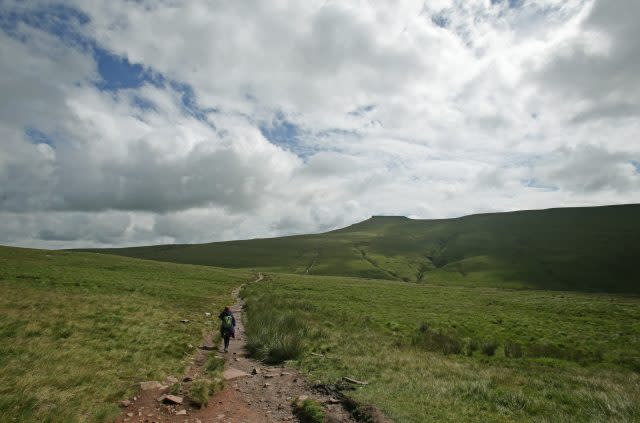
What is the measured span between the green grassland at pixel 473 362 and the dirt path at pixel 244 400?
3.99ft

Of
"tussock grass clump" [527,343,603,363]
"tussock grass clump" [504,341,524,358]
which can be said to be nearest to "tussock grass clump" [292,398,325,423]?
"tussock grass clump" [504,341,524,358]

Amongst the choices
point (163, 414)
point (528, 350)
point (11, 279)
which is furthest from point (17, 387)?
point (11, 279)

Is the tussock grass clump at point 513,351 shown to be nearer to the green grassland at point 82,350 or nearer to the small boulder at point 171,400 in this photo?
the green grassland at point 82,350

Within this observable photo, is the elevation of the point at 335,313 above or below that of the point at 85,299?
below

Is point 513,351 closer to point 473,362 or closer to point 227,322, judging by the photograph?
point 473,362

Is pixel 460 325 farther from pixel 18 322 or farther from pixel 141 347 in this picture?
pixel 18 322

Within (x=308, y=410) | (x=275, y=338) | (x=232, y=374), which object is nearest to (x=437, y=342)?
(x=275, y=338)

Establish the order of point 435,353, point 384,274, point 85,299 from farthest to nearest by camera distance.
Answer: point 384,274
point 85,299
point 435,353

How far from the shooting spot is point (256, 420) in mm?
11203

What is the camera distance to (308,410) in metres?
11.4

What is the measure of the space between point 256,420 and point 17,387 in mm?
7522

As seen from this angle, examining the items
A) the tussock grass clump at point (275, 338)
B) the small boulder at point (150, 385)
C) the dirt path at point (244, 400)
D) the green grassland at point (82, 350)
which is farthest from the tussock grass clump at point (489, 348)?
the small boulder at point (150, 385)

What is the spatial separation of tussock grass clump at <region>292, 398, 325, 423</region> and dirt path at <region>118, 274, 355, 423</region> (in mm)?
214

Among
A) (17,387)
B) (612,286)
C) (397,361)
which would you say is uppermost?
(17,387)
